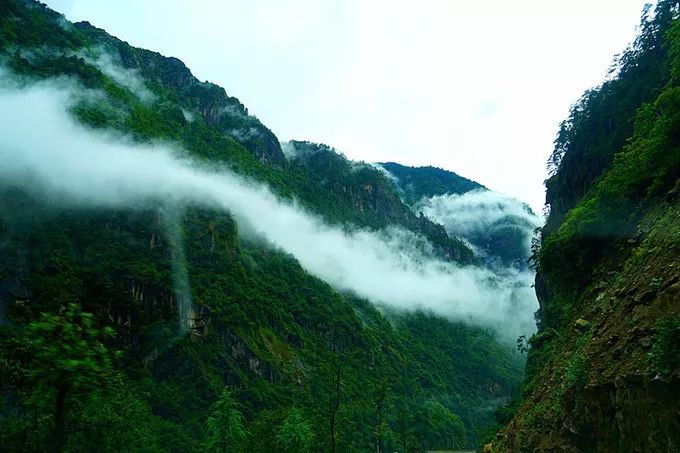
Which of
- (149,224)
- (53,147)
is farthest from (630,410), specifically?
(53,147)

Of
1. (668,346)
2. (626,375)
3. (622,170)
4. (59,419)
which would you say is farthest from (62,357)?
(622,170)

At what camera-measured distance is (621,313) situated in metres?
17.3

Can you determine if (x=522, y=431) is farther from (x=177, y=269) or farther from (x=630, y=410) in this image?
(x=177, y=269)

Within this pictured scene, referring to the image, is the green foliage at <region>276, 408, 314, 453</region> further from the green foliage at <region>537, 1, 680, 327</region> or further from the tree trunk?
the tree trunk

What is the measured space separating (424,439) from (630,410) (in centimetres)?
14012

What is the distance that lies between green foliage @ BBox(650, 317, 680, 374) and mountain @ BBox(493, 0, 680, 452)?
0.08 ft

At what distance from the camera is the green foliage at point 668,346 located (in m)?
11.5

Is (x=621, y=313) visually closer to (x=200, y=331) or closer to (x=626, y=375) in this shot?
(x=626, y=375)

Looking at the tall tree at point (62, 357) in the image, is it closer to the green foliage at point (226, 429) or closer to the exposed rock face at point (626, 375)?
the exposed rock face at point (626, 375)

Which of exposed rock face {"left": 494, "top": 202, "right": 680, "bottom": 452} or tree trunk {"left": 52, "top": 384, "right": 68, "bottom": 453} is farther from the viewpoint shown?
exposed rock face {"left": 494, "top": 202, "right": 680, "bottom": 452}

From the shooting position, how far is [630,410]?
13.3 metres

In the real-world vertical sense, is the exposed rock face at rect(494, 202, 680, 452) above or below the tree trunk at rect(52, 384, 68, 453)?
above

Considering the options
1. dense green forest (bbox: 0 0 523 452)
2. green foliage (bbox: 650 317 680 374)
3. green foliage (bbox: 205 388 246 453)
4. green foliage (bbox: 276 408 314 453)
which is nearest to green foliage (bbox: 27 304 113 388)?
green foliage (bbox: 650 317 680 374)

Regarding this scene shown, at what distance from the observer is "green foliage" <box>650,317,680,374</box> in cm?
1148
